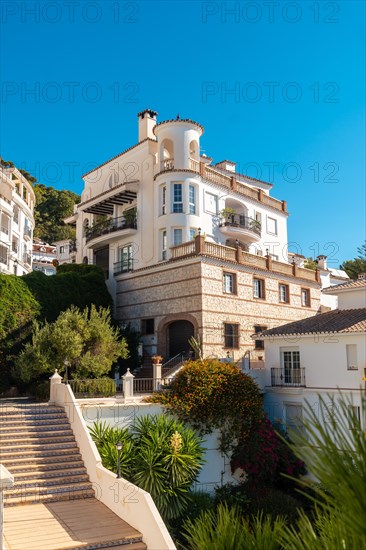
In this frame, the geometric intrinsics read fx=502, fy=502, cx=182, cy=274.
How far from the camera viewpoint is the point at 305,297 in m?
33.8

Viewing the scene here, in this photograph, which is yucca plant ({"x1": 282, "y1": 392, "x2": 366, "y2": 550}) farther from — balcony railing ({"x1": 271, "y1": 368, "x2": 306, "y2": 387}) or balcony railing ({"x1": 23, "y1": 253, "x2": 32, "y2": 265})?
balcony railing ({"x1": 23, "y1": 253, "x2": 32, "y2": 265})

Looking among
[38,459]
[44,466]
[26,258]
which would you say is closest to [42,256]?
[26,258]

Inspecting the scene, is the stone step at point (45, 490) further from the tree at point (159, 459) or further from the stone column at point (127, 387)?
the stone column at point (127, 387)

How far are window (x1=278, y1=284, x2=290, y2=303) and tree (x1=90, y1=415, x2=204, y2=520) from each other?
1591cm

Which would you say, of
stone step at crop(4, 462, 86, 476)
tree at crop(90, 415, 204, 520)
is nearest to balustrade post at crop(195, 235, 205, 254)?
tree at crop(90, 415, 204, 520)

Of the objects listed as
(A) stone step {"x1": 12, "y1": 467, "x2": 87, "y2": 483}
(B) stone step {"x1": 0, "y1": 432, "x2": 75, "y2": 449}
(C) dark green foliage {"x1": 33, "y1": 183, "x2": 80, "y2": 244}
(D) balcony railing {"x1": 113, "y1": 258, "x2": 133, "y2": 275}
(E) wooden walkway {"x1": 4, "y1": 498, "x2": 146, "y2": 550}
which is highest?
(C) dark green foliage {"x1": 33, "y1": 183, "x2": 80, "y2": 244}

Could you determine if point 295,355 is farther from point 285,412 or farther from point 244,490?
point 244,490

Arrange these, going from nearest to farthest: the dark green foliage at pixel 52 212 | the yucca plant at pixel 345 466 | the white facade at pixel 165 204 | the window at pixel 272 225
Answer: the yucca plant at pixel 345 466
the white facade at pixel 165 204
the window at pixel 272 225
the dark green foliage at pixel 52 212

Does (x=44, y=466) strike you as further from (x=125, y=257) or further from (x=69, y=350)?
(x=125, y=257)

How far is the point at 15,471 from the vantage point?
46.4 ft

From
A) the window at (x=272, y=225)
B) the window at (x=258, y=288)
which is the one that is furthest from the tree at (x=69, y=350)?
the window at (x=272, y=225)

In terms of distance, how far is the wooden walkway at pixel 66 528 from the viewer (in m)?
10.9

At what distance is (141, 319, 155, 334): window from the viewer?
28.4 m

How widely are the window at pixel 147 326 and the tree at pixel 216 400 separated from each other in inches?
340
